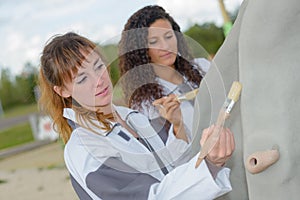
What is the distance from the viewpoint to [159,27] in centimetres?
117

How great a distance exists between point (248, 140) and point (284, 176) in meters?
0.08

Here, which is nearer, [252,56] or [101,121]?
[252,56]

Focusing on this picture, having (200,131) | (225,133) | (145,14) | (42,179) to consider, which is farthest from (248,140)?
(42,179)

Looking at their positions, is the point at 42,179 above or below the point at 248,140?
below

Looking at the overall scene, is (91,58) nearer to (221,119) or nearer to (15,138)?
(221,119)

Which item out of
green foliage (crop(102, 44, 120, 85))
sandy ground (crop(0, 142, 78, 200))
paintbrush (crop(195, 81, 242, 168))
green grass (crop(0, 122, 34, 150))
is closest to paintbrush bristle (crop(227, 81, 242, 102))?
paintbrush (crop(195, 81, 242, 168))

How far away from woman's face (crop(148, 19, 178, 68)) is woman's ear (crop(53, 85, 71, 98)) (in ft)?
0.54

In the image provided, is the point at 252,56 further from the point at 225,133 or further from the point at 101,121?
the point at 101,121

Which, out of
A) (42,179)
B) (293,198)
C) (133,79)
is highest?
(133,79)

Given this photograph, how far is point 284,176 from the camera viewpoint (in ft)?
3.13

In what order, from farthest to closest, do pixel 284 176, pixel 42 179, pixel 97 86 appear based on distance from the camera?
pixel 42 179 → pixel 97 86 → pixel 284 176

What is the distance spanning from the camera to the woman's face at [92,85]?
1.09 m

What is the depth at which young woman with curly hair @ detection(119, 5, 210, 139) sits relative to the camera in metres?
1.12

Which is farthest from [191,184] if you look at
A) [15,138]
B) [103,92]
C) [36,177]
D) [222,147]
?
[15,138]
